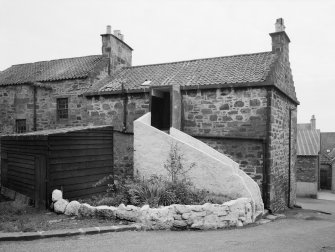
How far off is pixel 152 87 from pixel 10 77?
12.3 metres

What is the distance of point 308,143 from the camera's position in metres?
26.5

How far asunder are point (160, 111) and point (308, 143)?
18.4 m

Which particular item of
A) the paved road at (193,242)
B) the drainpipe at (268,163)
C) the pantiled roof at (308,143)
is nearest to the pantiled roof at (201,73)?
the drainpipe at (268,163)

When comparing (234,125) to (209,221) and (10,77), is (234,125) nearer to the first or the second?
(209,221)

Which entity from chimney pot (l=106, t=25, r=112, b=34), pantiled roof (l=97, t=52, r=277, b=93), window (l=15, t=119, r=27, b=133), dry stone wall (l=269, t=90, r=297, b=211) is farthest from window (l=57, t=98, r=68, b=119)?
dry stone wall (l=269, t=90, r=297, b=211)

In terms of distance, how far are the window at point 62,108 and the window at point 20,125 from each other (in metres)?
2.72

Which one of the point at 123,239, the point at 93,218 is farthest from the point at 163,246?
the point at 93,218

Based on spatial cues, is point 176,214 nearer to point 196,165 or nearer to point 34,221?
point 196,165

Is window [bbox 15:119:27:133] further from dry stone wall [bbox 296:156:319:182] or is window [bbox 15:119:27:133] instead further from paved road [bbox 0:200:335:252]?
dry stone wall [bbox 296:156:319:182]

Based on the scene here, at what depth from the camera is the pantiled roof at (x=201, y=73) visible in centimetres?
1193

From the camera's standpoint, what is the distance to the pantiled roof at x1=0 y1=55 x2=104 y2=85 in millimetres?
17203

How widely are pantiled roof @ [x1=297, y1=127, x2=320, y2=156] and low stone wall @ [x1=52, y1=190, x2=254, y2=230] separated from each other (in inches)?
754

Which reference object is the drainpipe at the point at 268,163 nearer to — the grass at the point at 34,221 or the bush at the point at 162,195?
the bush at the point at 162,195

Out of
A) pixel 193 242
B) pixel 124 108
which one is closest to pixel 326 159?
pixel 124 108
